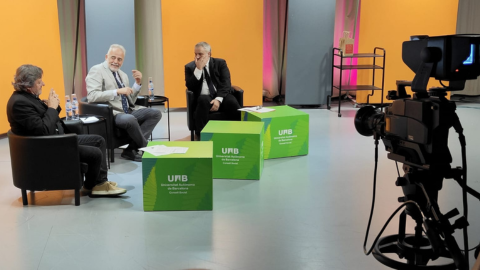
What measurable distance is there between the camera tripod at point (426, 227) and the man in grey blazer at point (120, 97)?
3.28 m

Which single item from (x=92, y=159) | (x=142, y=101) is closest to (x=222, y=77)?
(x=142, y=101)

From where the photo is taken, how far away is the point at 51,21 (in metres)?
6.34

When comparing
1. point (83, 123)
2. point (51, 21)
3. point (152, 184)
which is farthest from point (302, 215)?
point (51, 21)

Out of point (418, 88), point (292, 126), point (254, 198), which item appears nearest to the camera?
point (418, 88)

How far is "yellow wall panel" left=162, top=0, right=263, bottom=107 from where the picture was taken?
24.4 ft

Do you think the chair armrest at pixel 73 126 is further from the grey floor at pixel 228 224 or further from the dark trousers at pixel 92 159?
the grey floor at pixel 228 224

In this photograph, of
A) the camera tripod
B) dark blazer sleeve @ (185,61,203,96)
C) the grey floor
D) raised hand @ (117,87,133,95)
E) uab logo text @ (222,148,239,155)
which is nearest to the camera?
the camera tripod

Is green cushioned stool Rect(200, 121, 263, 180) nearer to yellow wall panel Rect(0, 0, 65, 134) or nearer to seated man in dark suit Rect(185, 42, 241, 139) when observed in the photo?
seated man in dark suit Rect(185, 42, 241, 139)

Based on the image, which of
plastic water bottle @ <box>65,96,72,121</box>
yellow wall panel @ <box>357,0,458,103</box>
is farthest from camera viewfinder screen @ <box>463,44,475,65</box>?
yellow wall panel @ <box>357,0,458,103</box>

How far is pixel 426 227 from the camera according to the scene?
2109 millimetres

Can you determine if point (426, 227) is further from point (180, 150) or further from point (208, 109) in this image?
point (208, 109)

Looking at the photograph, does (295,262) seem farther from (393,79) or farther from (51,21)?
(393,79)

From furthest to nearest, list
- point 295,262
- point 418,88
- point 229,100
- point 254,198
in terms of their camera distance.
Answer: point 229,100
point 254,198
point 295,262
point 418,88

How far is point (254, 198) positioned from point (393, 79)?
4.78 metres
